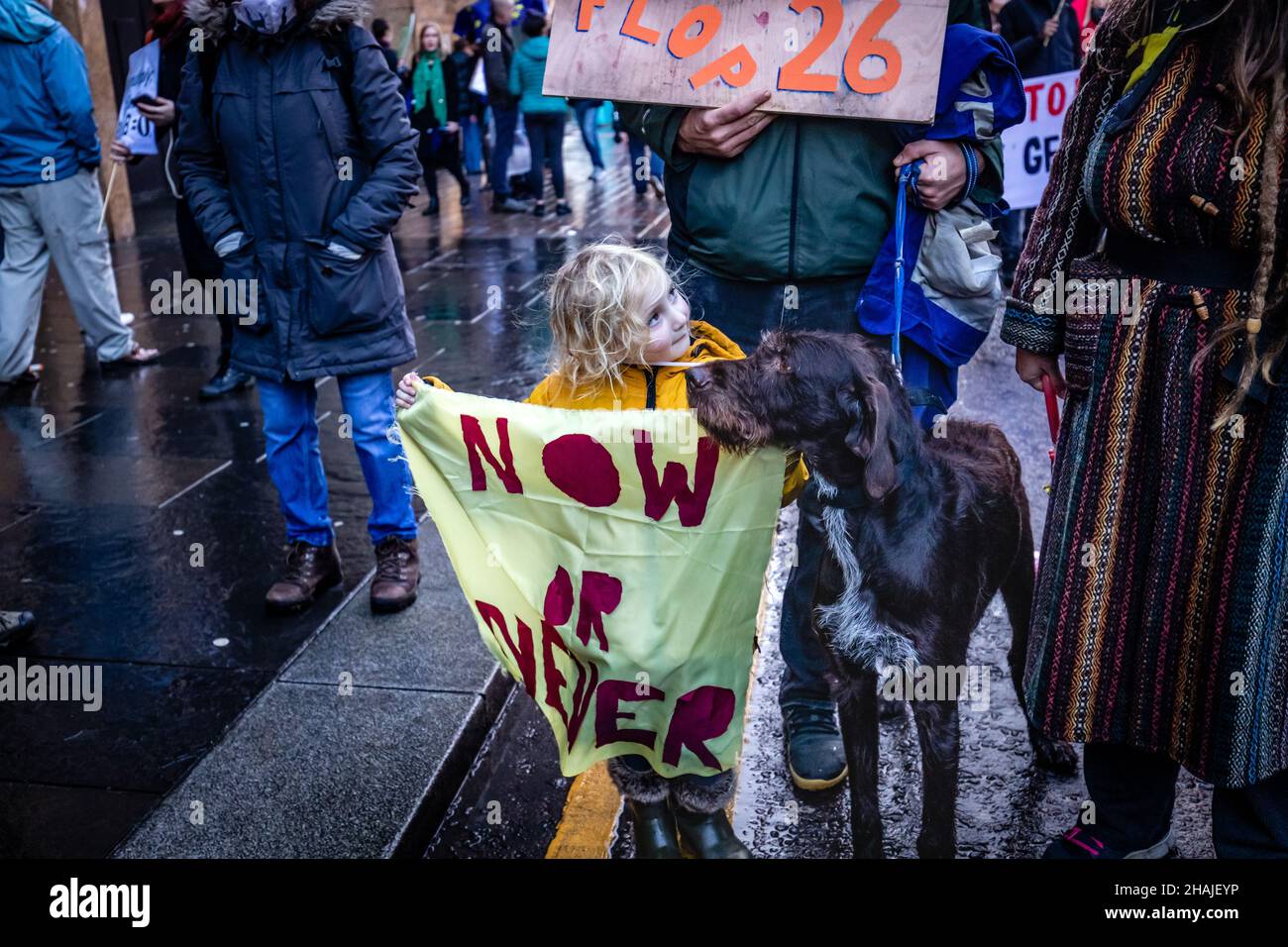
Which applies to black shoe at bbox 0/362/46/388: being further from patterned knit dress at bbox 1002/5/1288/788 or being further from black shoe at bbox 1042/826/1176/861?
black shoe at bbox 1042/826/1176/861

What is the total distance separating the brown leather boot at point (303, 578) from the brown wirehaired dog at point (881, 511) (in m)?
2.33

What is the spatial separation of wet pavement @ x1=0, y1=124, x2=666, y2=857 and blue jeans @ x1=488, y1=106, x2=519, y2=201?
453cm

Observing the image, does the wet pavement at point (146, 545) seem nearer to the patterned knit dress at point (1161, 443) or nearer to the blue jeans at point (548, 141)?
the patterned knit dress at point (1161, 443)

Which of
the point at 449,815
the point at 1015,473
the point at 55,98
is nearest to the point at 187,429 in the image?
the point at 55,98

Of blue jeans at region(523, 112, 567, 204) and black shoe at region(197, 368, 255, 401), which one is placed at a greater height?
blue jeans at region(523, 112, 567, 204)

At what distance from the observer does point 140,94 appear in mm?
5918

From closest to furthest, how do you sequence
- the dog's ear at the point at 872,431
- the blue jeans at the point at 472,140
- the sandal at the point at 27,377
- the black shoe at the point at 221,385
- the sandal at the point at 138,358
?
the dog's ear at the point at 872,431 < the black shoe at the point at 221,385 < the sandal at the point at 27,377 < the sandal at the point at 138,358 < the blue jeans at the point at 472,140

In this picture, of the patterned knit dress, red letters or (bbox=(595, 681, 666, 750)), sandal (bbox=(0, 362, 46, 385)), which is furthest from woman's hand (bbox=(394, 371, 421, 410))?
sandal (bbox=(0, 362, 46, 385))

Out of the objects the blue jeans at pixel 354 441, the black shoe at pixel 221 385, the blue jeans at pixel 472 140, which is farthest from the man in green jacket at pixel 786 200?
the blue jeans at pixel 472 140

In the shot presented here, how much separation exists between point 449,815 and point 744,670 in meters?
1.13

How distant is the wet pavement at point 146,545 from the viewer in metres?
3.49

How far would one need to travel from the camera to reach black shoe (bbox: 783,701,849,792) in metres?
3.21

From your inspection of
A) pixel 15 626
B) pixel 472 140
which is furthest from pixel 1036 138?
pixel 472 140

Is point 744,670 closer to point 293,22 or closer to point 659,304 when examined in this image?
point 659,304
